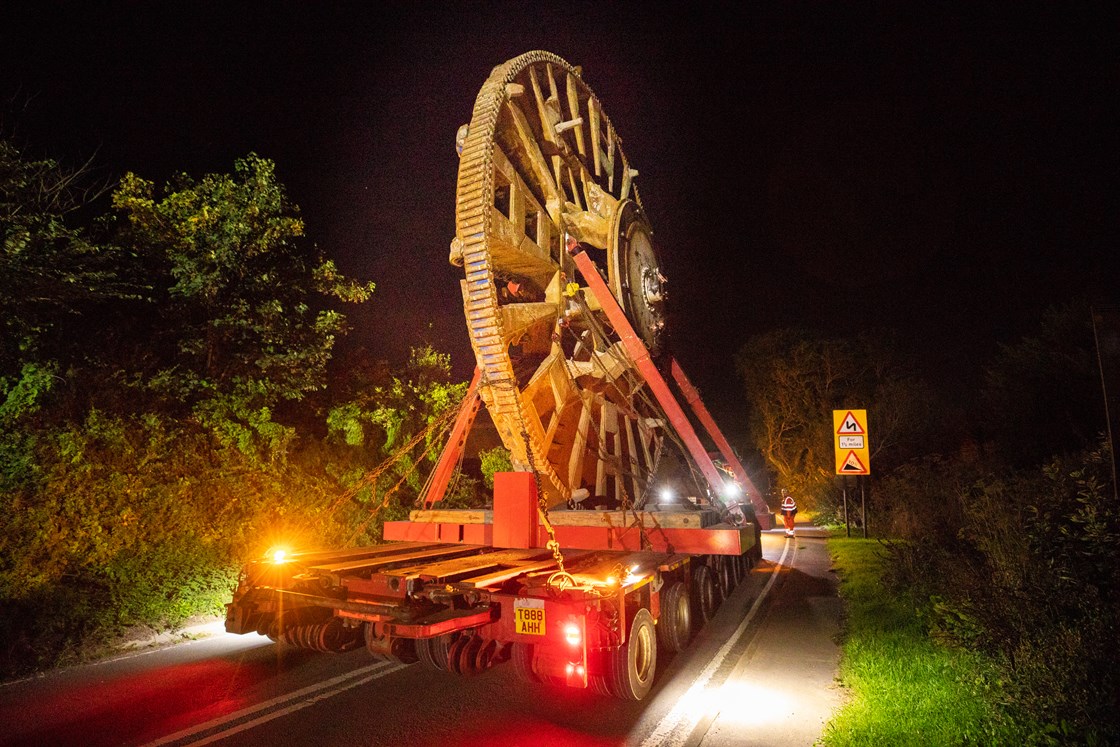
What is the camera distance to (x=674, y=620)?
22.3 feet

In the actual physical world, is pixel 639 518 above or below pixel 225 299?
below

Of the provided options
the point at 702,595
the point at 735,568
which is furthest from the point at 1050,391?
the point at 702,595

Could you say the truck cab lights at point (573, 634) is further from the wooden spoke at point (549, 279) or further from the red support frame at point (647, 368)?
the red support frame at point (647, 368)

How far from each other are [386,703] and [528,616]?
1.50 metres

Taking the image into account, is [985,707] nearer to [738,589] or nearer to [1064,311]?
[738,589]

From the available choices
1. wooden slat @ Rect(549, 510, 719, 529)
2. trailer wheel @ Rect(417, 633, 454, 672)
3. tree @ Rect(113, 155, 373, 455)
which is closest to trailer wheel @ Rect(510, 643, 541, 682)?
trailer wheel @ Rect(417, 633, 454, 672)

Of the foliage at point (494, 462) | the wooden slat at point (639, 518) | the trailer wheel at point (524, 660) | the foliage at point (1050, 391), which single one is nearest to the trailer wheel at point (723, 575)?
the wooden slat at point (639, 518)

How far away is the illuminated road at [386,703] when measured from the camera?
4523 millimetres

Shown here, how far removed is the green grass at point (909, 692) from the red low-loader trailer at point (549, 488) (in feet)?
5.27

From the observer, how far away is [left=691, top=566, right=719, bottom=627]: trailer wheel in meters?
8.04

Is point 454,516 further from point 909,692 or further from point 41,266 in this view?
point 41,266

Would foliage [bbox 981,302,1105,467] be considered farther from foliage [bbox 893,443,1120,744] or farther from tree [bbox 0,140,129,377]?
tree [bbox 0,140,129,377]

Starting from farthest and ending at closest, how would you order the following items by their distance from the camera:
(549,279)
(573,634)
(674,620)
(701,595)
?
(549,279) < (701,595) < (674,620) < (573,634)

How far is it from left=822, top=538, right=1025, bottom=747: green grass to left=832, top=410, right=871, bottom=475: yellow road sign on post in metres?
5.72
